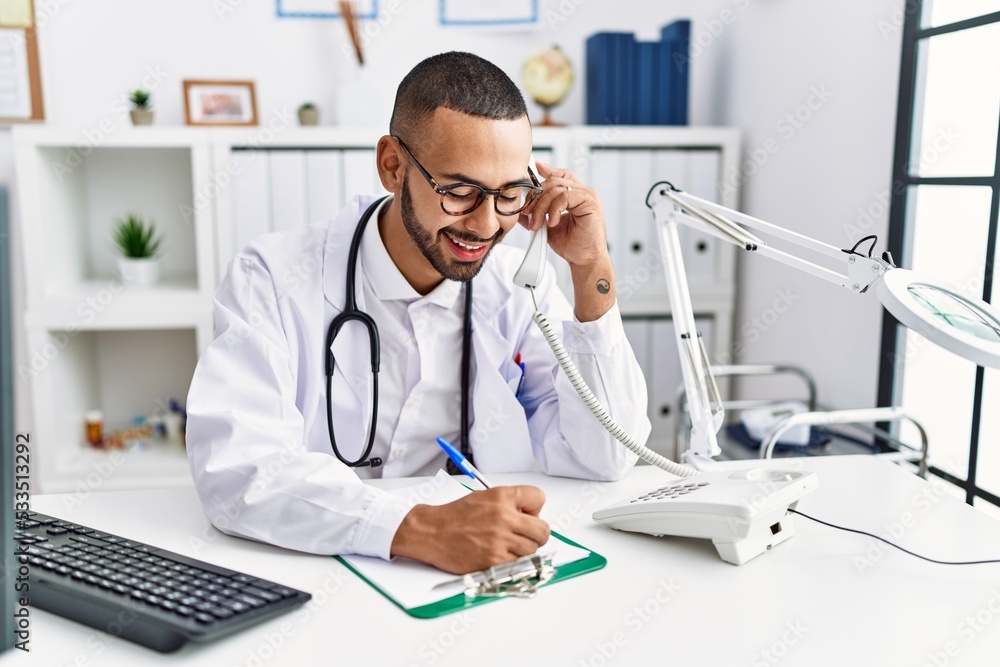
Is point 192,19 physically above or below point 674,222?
above

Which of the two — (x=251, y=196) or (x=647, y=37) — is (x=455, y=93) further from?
(x=647, y=37)

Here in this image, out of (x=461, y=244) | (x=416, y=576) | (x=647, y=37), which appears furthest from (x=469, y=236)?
(x=647, y=37)

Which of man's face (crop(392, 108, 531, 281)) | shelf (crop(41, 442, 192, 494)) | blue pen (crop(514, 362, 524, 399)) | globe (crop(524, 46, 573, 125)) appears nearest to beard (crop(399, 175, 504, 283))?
man's face (crop(392, 108, 531, 281))

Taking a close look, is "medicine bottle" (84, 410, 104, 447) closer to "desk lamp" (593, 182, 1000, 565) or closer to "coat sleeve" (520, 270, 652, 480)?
"coat sleeve" (520, 270, 652, 480)

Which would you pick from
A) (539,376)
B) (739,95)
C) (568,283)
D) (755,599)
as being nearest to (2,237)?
(755,599)

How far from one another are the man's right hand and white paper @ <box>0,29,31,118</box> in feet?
7.19

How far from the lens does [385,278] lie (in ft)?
5.04

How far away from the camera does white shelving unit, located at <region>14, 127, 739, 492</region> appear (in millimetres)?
2482

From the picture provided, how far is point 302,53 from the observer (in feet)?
9.02

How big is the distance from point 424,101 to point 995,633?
42.2 inches

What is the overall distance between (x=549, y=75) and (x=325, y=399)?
5.19 ft

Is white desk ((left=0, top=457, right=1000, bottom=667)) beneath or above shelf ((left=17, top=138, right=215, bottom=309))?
beneath

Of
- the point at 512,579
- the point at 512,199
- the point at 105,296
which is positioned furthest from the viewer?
the point at 105,296

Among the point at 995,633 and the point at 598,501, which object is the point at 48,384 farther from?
the point at 995,633
